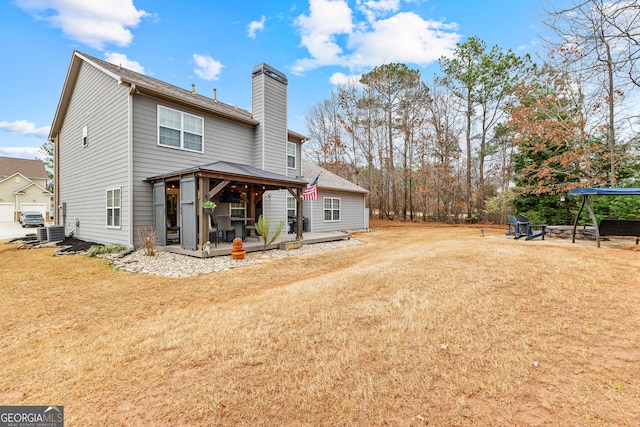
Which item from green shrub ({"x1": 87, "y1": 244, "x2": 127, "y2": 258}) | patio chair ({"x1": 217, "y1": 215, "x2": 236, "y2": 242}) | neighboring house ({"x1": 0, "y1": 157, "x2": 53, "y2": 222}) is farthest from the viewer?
neighboring house ({"x1": 0, "y1": 157, "x2": 53, "y2": 222})

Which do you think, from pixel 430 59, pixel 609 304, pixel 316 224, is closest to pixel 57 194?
pixel 316 224

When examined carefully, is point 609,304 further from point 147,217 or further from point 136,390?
point 147,217

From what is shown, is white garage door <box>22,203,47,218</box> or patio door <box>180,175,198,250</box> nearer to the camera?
patio door <box>180,175,198,250</box>

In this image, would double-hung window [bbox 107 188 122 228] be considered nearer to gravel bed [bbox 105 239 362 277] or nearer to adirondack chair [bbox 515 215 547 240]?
gravel bed [bbox 105 239 362 277]

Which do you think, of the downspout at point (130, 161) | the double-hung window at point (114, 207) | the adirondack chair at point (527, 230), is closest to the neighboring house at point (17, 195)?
the double-hung window at point (114, 207)

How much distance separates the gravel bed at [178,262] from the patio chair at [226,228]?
1390mm

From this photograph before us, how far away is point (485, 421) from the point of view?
5.64ft

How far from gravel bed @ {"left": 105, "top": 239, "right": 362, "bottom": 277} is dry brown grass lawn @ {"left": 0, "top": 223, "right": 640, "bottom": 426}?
1.14m

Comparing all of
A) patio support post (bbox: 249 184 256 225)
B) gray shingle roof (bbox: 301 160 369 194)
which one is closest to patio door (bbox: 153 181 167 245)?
patio support post (bbox: 249 184 256 225)

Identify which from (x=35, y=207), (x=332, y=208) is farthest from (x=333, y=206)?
(x=35, y=207)

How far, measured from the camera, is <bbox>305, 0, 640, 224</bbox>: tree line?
7.71 metres

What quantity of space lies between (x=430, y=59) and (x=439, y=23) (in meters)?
7.44

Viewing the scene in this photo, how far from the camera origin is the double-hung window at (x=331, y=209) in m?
15.8

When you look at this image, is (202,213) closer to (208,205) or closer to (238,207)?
(208,205)
